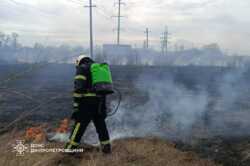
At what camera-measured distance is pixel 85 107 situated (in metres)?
5.98

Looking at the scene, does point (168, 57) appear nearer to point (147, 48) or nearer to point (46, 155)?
point (147, 48)

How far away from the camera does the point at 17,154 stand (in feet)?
20.7

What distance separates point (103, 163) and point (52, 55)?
6965 centimetres

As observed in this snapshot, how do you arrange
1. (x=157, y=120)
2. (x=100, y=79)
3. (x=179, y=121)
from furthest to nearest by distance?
(x=157, y=120)
(x=179, y=121)
(x=100, y=79)

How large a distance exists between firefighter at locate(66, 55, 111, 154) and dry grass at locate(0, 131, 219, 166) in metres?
0.27

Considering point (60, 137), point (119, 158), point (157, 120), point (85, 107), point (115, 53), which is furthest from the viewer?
point (115, 53)

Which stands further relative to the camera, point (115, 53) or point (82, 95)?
point (115, 53)

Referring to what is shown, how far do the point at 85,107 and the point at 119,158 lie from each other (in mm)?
1166

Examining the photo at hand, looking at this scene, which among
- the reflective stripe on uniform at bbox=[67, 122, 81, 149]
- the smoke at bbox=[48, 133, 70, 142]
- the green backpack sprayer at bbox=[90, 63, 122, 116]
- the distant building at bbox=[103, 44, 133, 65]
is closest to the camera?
the green backpack sprayer at bbox=[90, 63, 122, 116]

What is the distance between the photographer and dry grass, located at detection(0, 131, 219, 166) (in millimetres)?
5617

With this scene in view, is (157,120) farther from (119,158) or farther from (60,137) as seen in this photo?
(119,158)

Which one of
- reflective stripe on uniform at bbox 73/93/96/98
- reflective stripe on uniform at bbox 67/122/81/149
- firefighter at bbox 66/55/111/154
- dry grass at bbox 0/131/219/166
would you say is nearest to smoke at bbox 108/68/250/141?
dry grass at bbox 0/131/219/166

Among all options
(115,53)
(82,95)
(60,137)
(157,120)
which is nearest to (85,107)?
(82,95)

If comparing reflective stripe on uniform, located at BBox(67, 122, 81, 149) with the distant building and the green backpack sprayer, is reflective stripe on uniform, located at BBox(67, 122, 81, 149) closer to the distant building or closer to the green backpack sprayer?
the green backpack sprayer
